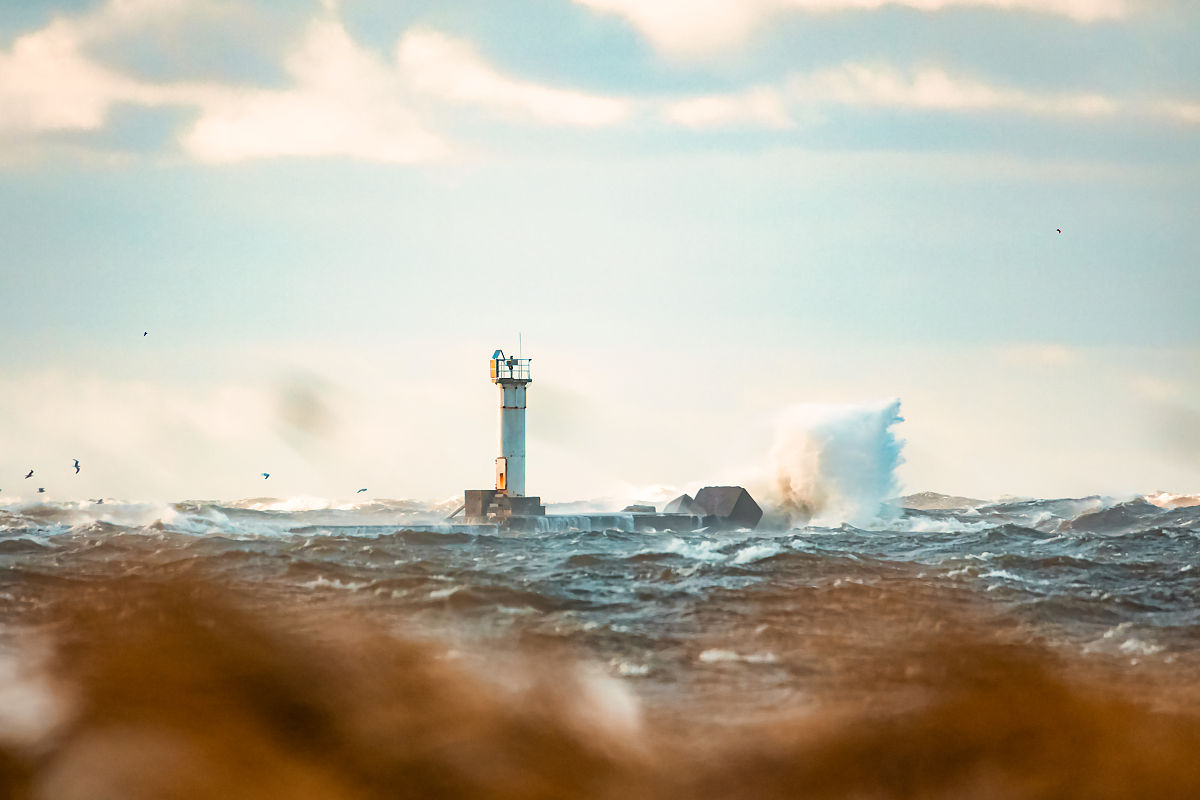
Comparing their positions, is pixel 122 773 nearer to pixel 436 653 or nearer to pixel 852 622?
pixel 436 653

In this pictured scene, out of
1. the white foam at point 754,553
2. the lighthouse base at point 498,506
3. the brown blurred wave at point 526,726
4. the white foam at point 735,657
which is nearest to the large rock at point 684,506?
the lighthouse base at point 498,506

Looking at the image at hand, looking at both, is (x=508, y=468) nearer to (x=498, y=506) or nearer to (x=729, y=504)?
(x=498, y=506)

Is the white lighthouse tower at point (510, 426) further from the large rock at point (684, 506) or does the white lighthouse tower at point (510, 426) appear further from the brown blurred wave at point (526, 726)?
the brown blurred wave at point (526, 726)

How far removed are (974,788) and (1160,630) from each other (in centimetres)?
1154

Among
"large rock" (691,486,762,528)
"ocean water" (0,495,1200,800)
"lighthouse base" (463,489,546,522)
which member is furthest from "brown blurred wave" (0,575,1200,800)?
"large rock" (691,486,762,528)

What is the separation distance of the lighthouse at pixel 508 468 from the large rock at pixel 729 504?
29.6ft

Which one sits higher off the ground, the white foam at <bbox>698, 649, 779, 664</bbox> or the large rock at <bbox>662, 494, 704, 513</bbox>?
the white foam at <bbox>698, 649, 779, 664</bbox>

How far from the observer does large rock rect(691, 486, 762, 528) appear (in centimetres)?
4972

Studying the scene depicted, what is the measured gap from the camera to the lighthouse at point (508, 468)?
43.7 m

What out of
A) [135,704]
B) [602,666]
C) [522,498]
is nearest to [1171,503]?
[522,498]

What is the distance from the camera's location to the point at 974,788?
5727 millimetres

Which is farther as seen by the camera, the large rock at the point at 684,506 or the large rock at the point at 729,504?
the large rock at the point at 684,506

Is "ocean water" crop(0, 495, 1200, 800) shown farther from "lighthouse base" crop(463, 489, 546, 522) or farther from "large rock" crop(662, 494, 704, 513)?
"large rock" crop(662, 494, 704, 513)

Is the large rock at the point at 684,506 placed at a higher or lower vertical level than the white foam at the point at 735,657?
lower
